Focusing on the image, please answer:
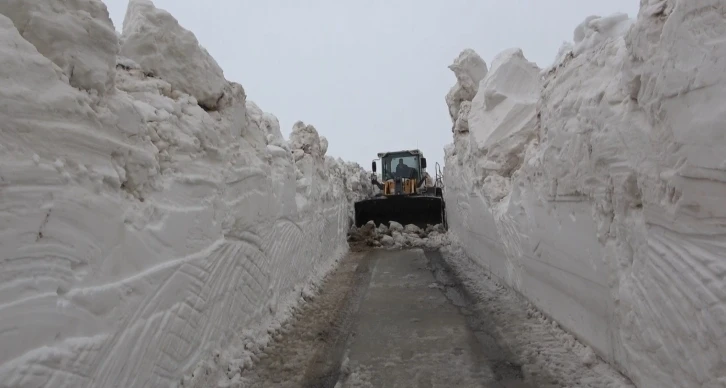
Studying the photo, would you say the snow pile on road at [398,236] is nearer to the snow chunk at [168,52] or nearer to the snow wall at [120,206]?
the snow wall at [120,206]

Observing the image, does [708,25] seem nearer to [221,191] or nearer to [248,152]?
[221,191]

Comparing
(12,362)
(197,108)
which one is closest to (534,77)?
(197,108)

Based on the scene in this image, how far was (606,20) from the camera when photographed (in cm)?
354

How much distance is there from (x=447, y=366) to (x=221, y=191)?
2129mm

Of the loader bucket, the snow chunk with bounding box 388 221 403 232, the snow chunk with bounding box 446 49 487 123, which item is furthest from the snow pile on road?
the snow chunk with bounding box 446 49 487 123

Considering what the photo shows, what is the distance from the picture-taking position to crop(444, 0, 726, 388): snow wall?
1.84 metres

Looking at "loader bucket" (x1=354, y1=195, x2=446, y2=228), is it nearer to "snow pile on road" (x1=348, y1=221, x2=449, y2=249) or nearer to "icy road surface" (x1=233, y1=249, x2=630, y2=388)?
"snow pile on road" (x1=348, y1=221, x2=449, y2=249)

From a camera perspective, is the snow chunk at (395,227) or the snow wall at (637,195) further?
the snow chunk at (395,227)

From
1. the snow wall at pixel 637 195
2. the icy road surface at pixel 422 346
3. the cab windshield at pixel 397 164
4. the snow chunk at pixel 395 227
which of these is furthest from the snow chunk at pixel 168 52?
the cab windshield at pixel 397 164

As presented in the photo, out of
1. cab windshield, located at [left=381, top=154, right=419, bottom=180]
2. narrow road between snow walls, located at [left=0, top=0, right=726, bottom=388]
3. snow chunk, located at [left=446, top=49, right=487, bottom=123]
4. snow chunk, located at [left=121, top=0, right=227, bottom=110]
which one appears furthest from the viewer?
cab windshield, located at [left=381, top=154, right=419, bottom=180]

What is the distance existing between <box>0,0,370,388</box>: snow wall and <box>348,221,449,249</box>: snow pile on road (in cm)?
741

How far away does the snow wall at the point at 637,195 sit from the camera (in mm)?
1841

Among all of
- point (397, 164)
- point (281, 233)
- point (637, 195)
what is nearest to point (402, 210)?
point (397, 164)

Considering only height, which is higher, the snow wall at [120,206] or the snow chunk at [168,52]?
the snow chunk at [168,52]
